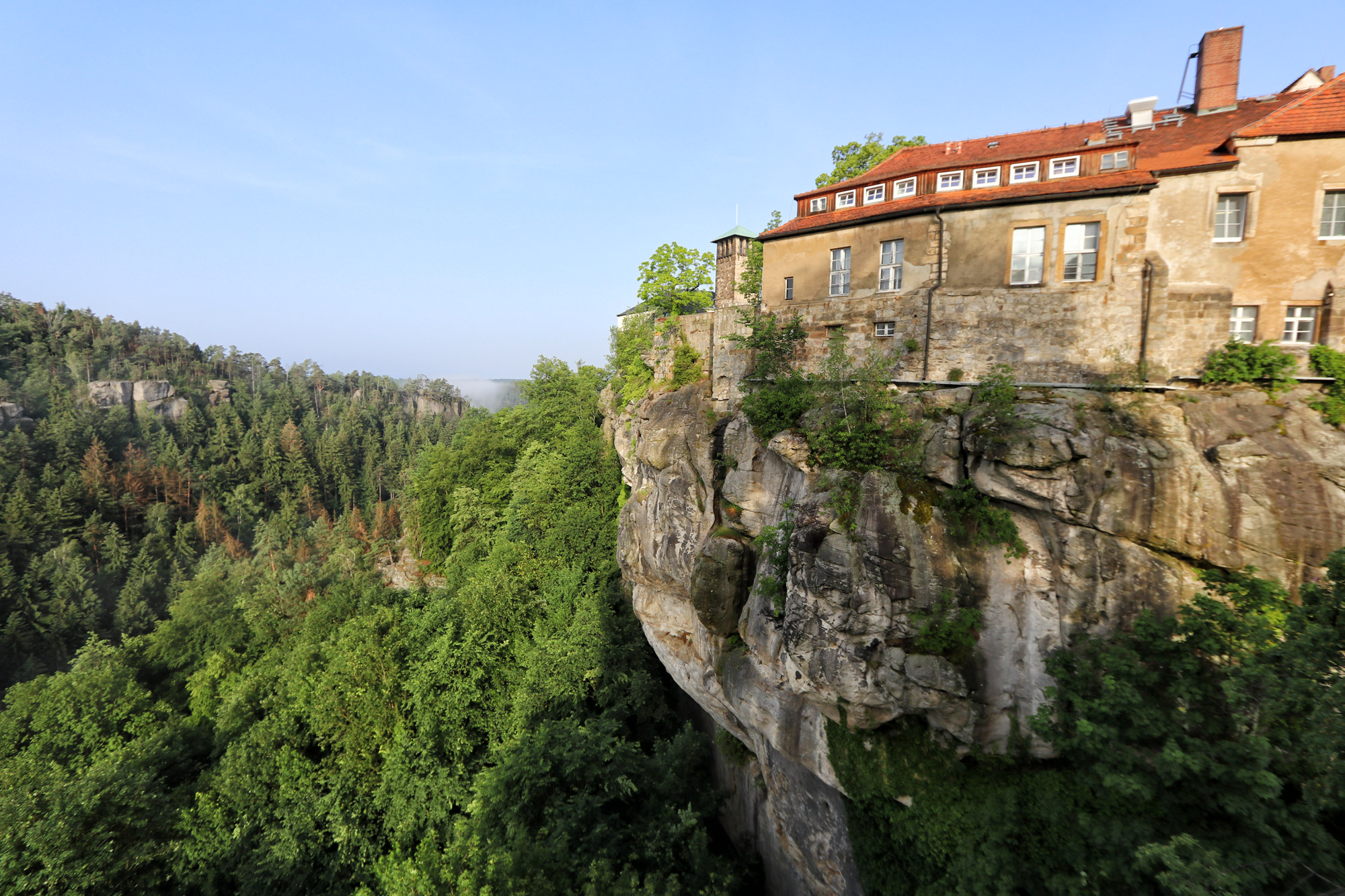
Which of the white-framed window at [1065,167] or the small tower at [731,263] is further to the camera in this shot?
the small tower at [731,263]

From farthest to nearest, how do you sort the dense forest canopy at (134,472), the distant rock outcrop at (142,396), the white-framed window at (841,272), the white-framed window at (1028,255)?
the distant rock outcrop at (142,396) < the dense forest canopy at (134,472) < the white-framed window at (841,272) < the white-framed window at (1028,255)

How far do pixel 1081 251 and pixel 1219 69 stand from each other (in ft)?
26.8

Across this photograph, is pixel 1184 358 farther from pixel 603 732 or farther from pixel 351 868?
pixel 351 868

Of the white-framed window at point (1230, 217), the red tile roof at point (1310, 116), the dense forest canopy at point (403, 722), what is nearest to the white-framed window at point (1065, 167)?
the red tile roof at point (1310, 116)

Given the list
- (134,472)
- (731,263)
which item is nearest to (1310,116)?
(731,263)

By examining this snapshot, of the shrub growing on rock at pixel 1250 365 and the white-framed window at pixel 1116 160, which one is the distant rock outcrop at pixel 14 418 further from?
the shrub growing on rock at pixel 1250 365

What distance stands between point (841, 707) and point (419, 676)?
→ 16.5m

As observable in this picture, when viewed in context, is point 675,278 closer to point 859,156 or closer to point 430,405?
point 859,156

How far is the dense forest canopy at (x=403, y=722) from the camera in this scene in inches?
646

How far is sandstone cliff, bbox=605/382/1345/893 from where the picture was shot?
1059 cm

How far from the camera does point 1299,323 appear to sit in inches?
516

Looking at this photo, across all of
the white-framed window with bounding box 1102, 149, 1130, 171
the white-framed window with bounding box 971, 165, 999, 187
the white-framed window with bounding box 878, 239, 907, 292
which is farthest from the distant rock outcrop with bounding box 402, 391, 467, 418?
the white-framed window with bounding box 1102, 149, 1130, 171

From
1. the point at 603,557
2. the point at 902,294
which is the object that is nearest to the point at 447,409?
the point at 603,557

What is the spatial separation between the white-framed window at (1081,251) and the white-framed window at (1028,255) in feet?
1.80
